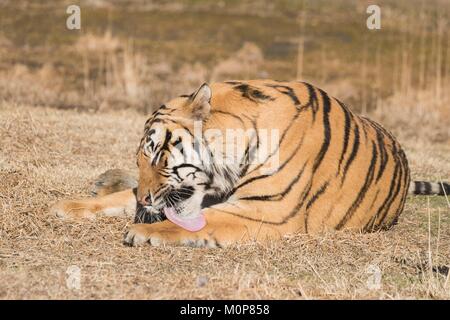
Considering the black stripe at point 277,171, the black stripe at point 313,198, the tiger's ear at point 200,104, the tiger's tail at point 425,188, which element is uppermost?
the tiger's ear at point 200,104

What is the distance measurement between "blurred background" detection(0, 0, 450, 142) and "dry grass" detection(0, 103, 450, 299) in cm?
507

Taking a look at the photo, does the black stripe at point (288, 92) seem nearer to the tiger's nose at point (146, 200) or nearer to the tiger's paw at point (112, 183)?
the tiger's nose at point (146, 200)

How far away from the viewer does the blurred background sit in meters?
13.6

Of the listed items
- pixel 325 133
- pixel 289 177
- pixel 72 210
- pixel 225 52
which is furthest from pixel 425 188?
pixel 225 52

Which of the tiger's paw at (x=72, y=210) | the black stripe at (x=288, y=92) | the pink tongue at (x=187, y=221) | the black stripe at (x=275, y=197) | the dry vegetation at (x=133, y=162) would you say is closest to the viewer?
the dry vegetation at (x=133, y=162)

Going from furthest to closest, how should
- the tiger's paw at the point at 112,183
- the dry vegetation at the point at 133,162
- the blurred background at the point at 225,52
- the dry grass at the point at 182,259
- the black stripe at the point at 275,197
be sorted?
the blurred background at the point at 225,52, the tiger's paw at the point at 112,183, the black stripe at the point at 275,197, the dry vegetation at the point at 133,162, the dry grass at the point at 182,259

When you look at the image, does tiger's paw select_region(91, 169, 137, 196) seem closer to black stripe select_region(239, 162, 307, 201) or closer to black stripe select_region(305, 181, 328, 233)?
black stripe select_region(239, 162, 307, 201)

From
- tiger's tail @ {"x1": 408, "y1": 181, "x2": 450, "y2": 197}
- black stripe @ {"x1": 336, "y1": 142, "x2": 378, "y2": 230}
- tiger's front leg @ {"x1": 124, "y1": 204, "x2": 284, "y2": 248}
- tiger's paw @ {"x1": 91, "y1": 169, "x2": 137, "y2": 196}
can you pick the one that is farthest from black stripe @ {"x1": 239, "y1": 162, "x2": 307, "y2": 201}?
tiger's tail @ {"x1": 408, "y1": 181, "x2": 450, "y2": 197}

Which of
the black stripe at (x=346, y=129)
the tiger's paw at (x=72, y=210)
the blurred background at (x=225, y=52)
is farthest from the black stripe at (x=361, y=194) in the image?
the blurred background at (x=225, y=52)

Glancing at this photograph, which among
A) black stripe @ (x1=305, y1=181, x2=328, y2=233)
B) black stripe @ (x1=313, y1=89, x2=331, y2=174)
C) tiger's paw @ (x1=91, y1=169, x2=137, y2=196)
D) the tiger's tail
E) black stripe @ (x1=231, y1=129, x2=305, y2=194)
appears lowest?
the tiger's tail

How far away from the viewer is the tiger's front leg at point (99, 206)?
5969 millimetres

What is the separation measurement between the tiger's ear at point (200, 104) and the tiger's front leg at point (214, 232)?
23.6 inches

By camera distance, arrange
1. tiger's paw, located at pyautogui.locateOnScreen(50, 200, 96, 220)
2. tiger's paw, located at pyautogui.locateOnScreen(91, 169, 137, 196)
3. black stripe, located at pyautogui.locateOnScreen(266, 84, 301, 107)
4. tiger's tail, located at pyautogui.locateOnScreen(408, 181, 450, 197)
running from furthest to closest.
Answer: tiger's tail, located at pyautogui.locateOnScreen(408, 181, 450, 197), tiger's paw, located at pyautogui.locateOnScreen(91, 169, 137, 196), tiger's paw, located at pyautogui.locateOnScreen(50, 200, 96, 220), black stripe, located at pyautogui.locateOnScreen(266, 84, 301, 107)

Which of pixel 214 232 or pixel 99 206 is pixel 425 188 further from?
pixel 99 206
